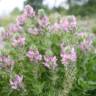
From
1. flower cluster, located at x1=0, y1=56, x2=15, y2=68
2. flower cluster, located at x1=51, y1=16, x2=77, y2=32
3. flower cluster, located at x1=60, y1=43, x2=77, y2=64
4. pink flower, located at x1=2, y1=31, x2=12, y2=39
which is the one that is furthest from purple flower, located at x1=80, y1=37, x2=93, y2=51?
pink flower, located at x1=2, y1=31, x2=12, y2=39

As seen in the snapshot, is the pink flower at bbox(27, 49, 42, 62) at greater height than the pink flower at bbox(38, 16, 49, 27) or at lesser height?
lesser

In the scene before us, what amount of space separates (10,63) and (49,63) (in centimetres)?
33

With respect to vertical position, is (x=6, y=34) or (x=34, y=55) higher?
(x=6, y=34)

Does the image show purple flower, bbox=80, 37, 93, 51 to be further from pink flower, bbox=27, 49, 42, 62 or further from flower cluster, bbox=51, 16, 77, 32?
pink flower, bbox=27, 49, 42, 62

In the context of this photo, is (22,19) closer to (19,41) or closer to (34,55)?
(19,41)

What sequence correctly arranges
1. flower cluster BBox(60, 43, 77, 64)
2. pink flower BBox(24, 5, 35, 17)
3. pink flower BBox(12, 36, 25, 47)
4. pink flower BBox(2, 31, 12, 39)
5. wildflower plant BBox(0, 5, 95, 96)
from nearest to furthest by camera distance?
flower cluster BBox(60, 43, 77, 64)
wildflower plant BBox(0, 5, 95, 96)
pink flower BBox(12, 36, 25, 47)
pink flower BBox(24, 5, 35, 17)
pink flower BBox(2, 31, 12, 39)

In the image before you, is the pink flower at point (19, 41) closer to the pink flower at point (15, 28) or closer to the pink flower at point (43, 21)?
the pink flower at point (43, 21)

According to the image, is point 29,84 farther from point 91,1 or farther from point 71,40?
point 91,1

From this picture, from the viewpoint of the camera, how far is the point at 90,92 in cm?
413

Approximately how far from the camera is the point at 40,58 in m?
3.52

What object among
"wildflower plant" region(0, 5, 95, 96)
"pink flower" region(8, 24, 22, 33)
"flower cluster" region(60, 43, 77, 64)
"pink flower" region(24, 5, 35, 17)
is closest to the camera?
"flower cluster" region(60, 43, 77, 64)

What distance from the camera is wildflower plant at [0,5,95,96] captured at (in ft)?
11.4

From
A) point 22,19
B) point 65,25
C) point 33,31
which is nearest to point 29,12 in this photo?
point 22,19

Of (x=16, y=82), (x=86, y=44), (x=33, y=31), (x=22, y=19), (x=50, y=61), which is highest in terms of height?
(x=22, y=19)
